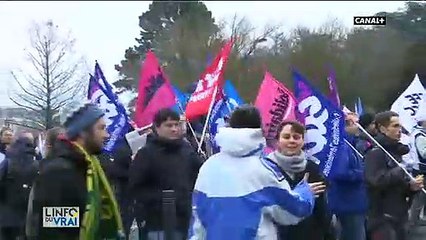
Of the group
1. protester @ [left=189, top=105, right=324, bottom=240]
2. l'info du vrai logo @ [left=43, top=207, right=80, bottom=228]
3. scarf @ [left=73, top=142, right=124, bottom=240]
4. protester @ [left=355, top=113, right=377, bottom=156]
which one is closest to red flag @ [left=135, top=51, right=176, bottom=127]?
protester @ [left=355, top=113, right=377, bottom=156]

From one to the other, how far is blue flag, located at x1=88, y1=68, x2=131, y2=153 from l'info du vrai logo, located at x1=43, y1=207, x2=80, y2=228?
238 inches

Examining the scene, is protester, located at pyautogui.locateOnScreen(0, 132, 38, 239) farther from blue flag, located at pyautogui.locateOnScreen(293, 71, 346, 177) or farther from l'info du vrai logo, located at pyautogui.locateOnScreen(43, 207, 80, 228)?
l'info du vrai logo, located at pyautogui.locateOnScreen(43, 207, 80, 228)

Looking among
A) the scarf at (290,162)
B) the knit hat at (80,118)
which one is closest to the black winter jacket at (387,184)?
the scarf at (290,162)

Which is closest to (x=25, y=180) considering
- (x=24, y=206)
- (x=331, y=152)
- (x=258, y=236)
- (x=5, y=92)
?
(x=24, y=206)

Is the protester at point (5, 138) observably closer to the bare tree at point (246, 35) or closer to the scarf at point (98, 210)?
the scarf at point (98, 210)

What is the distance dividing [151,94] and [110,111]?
114 centimetres

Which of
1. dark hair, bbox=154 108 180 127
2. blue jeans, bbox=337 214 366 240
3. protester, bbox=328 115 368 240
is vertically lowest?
blue jeans, bbox=337 214 366 240

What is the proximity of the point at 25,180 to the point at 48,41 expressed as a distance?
69.5 feet

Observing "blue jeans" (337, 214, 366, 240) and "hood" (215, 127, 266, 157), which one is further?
"blue jeans" (337, 214, 366, 240)

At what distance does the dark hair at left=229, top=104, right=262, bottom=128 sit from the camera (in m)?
5.68

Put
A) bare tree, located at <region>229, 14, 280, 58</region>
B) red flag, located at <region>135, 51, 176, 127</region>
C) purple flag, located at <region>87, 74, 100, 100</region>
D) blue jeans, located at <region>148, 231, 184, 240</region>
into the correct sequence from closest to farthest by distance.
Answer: blue jeans, located at <region>148, 231, 184, 240</region> → red flag, located at <region>135, 51, 176, 127</region> → purple flag, located at <region>87, 74, 100, 100</region> → bare tree, located at <region>229, 14, 280, 58</region>

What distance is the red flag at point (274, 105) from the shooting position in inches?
384

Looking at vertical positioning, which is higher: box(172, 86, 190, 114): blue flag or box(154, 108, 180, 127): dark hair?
box(172, 86, 190, 114): blue flag

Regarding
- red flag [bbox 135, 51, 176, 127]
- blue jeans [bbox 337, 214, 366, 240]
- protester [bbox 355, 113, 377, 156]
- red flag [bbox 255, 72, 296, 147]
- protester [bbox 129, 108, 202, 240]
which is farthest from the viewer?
red flag [bbox 135, 51, 176, 127]
